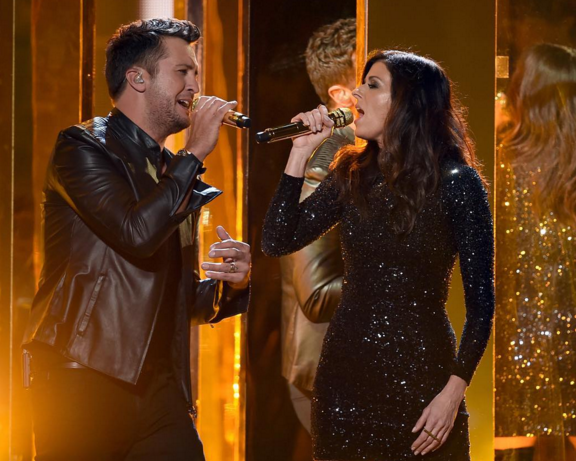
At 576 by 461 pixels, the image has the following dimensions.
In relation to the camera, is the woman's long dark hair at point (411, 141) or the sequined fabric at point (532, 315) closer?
the woman's long dark hair at point (411, 141)

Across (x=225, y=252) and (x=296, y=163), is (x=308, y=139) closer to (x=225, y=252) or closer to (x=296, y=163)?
(x=296, y=163)

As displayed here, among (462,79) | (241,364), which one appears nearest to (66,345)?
(241,364)

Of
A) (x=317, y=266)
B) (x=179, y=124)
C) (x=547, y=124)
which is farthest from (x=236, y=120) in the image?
(x=547, y=124)

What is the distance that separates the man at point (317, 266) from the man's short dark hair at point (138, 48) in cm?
86

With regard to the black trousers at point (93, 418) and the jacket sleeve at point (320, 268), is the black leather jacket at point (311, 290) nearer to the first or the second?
the jacket sleeve at point (320, 268)

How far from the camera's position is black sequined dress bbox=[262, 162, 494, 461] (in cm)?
202

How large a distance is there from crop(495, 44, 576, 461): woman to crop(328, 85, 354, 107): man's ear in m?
0.58

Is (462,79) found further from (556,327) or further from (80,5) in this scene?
(80,5)

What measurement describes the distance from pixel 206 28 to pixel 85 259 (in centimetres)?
148

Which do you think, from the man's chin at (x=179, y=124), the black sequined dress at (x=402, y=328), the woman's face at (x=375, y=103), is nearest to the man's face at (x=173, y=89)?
the man's chin at (x=179, y=124)

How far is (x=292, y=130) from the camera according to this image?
2213mm

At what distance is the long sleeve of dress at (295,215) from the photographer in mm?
2227

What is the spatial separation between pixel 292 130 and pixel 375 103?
0.23m

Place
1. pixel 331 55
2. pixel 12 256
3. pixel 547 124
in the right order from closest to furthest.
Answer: pixel 547 124 < pixel 331 55 < pixel 12 256
